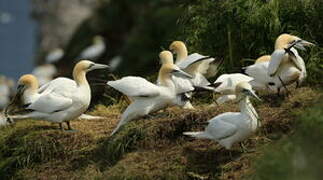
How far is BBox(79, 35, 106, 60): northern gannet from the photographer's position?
1001 inches

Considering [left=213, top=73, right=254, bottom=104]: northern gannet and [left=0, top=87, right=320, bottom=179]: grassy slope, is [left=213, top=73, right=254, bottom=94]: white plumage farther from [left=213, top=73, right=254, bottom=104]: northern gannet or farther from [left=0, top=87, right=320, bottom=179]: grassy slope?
[left=0, top=87, right=320, bottom=179]: grassy slope

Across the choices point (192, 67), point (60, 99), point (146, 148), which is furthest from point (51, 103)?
point (192, 67)

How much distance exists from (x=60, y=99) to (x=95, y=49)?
1412cm

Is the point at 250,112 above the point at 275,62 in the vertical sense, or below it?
below

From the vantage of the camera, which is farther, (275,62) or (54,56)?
(54,56)

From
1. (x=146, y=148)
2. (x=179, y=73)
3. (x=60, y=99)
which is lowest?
(x=146, y=148)

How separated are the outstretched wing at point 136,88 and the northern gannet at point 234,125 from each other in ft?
3.06

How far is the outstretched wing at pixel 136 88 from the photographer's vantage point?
10.7m

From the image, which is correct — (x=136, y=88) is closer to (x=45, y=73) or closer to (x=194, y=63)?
(x=194, y=63)

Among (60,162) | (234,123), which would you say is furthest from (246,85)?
(60,162)

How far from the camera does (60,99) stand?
37.2 feet

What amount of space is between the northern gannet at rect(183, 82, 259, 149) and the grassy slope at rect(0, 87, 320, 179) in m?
0.20

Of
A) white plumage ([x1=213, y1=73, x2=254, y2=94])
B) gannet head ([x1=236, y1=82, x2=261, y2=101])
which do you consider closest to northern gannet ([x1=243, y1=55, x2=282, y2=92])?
white plumage ([x1=213, y1=73, x2=254, y2=94])

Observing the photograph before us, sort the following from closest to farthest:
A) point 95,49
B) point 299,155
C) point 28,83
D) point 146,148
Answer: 1. point 299,155
2. point 146,148
3. point 28,83
4. point 95,49
